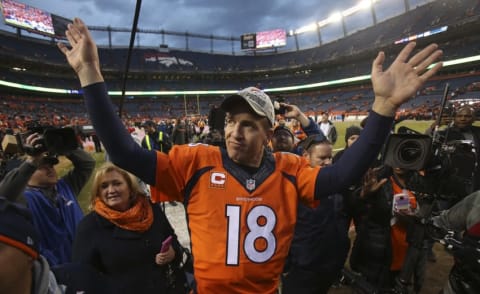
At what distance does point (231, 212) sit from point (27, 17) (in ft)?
157

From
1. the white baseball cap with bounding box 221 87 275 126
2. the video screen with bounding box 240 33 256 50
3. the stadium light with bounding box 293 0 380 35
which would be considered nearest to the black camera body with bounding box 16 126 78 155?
the white baseball cap with bounding box 221 87 275 126

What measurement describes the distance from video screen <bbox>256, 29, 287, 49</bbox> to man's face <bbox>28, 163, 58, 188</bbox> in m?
57.2

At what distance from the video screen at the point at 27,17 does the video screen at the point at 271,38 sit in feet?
119

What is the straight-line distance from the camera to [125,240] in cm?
191

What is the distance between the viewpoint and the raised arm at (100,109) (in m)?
1.14

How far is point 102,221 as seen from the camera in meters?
1.93

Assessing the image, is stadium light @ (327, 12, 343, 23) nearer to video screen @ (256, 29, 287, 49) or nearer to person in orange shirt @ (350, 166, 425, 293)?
video screen @ (256, 29, 287, 49)

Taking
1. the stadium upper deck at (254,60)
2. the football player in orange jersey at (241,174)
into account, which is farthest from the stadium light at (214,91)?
the football player in orange jersey at (241,174)

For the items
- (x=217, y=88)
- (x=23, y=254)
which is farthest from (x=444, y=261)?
(x=217, y=88)

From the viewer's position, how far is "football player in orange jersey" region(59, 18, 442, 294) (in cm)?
123

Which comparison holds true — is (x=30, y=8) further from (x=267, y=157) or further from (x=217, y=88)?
(x=267, y=157)

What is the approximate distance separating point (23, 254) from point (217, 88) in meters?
58.0

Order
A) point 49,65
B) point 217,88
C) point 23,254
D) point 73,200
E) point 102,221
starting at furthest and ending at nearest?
point 217,88
point 49,65
point 73,200
point 102,221
point 23,254

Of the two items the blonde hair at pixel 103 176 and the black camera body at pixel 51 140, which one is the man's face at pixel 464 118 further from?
the black camera body at pixel 51 140
